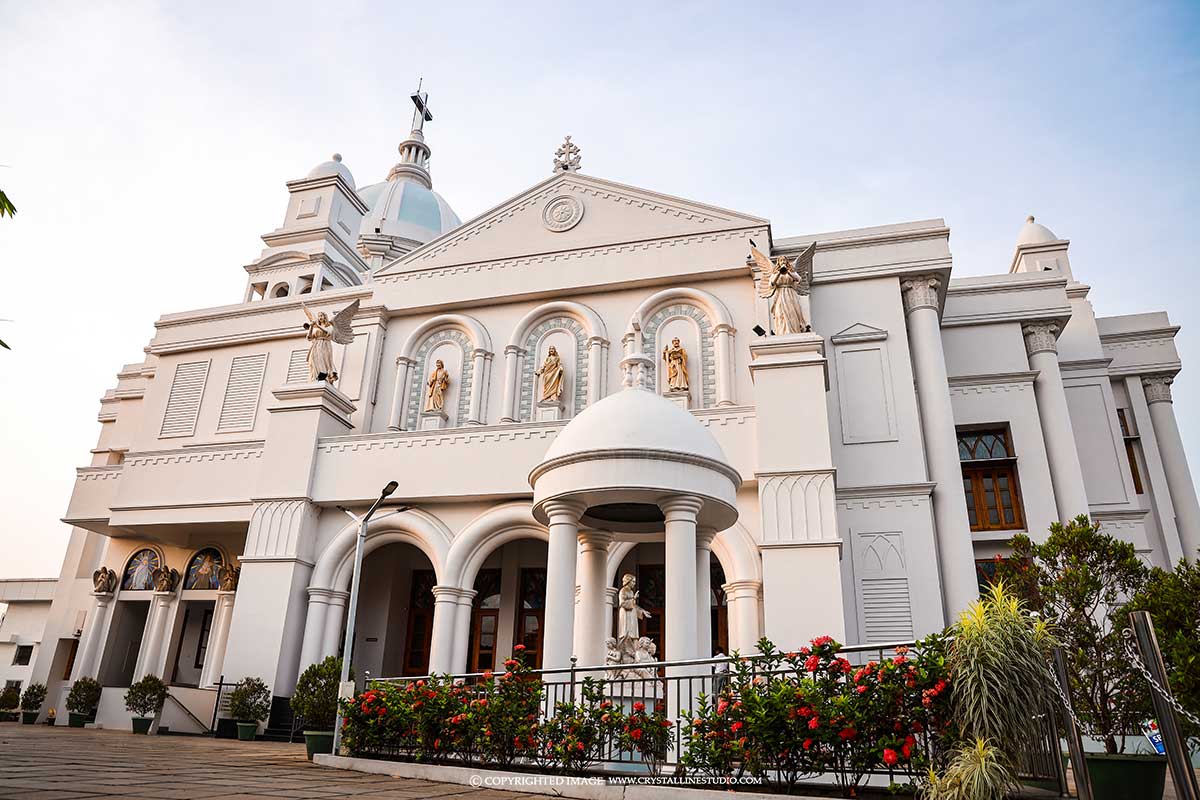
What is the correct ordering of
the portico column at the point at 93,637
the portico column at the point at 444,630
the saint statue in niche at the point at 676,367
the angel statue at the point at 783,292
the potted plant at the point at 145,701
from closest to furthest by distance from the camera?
the portico column at the point at 444,630, the angel statue at the point at 783,292, the potted plant at the point at 145,701, the saint statue in niche at the point at 676,367, the portico column at the point at 93,637

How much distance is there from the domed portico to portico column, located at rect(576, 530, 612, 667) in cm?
1

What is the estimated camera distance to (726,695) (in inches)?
311

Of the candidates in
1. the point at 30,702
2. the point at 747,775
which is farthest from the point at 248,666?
the point at 747,775

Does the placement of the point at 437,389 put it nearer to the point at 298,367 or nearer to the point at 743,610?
the point at 298,367

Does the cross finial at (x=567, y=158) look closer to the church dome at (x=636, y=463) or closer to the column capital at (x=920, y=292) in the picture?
the column capital at (x=920, y=292)

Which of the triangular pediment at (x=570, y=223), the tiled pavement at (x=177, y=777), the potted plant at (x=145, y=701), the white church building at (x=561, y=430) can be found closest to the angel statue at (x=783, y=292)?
the white church building at (x=561, y=430)

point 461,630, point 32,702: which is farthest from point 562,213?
point 32,702

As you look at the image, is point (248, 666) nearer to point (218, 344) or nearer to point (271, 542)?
point (271, 542)

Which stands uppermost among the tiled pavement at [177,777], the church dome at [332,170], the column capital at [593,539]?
the church dome at [332,170]

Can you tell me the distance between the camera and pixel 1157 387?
77.6 feet

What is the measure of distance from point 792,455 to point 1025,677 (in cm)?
914

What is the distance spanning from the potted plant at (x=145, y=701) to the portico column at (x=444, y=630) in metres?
6.36

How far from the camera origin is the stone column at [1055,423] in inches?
742

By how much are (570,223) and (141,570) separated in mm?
14879
